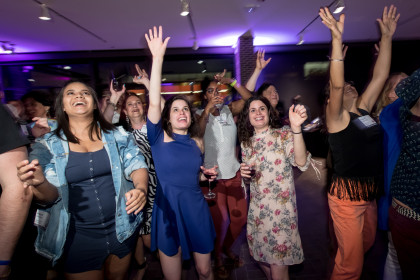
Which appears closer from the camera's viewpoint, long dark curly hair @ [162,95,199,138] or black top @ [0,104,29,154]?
black top @ [0,104,29,154]

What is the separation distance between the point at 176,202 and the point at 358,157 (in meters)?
1.68

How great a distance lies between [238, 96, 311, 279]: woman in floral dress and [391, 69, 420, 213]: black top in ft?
2.09

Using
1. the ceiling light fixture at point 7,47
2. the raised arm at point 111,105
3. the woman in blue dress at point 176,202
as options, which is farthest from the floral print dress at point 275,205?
the ceiling light fixture at point 7,47

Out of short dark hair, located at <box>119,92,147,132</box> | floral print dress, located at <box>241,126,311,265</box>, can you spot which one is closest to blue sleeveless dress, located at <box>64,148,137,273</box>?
floral print dress, located at <box>241,126,311,265</box>

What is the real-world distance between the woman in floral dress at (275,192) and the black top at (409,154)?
25.1 inches

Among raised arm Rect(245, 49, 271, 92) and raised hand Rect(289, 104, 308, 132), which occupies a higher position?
raised arm Rect(245, 49, 271, 92)

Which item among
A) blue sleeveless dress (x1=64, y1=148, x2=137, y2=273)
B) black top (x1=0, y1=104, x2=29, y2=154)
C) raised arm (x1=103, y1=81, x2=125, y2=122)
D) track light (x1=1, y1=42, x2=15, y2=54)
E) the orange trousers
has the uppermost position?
track light (x1=1, y1=42, x2=15, y2=54)

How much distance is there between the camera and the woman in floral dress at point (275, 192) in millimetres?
1942

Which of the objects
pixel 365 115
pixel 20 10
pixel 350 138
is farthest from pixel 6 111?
pixel 20 10

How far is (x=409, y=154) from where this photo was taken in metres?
1.41

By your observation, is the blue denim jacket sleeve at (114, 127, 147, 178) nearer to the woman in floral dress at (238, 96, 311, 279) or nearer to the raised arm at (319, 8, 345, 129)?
the woman in floral dress at (238, 96, 311, 279)

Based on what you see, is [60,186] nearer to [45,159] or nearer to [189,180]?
[45,159]

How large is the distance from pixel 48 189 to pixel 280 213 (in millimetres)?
1766

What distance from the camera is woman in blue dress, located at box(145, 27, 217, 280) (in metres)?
1.85
